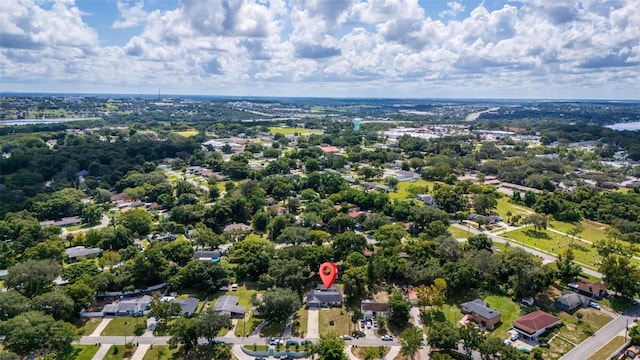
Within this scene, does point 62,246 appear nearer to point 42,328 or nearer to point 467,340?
point 42,328

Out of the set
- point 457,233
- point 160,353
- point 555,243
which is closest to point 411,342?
point 160,353

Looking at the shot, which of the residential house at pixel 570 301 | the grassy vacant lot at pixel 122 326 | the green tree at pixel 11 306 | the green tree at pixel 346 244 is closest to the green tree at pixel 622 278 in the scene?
the residential house at pixel 570 301

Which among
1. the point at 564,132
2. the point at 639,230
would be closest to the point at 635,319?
the point at 639,230

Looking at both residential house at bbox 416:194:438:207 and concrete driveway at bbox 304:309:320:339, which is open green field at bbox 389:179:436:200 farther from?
concrete driveway at bbox 304:309:320:339

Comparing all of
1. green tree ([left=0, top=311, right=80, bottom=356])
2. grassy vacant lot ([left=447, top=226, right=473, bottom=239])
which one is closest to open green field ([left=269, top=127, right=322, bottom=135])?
grassy vacant lot ([left=447, top=226, right=473, bottom=239])

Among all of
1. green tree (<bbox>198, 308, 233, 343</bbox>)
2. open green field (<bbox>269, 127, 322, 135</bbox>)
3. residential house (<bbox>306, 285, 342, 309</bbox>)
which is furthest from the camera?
open green field (<bbox>269, 127, 322, 135</bbox>)

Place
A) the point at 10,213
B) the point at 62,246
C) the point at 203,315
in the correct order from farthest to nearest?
the point at 10,213, the point at 62,246, the point at 203,315
